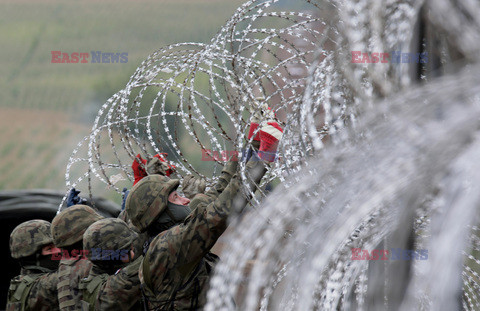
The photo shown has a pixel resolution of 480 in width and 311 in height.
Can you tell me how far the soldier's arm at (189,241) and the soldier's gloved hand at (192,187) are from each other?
2042 mm

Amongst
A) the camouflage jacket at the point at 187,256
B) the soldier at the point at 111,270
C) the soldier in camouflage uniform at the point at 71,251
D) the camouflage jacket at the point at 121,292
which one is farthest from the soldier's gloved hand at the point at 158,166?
the camouflage jacket at the point at 187,256

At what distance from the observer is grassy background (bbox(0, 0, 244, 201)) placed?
10.3 meters

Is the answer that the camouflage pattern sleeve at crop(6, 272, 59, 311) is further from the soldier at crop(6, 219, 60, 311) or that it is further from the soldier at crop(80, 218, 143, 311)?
the soldier at crop(80, 218, 143, 311)

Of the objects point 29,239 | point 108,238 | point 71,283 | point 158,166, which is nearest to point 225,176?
point 108,238

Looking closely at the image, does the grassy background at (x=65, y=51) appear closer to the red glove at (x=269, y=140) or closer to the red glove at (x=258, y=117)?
the red glove at (x=258, y=117)

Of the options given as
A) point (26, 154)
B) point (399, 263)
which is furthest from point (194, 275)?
point (26, 154)

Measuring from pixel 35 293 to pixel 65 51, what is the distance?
572 centimetres

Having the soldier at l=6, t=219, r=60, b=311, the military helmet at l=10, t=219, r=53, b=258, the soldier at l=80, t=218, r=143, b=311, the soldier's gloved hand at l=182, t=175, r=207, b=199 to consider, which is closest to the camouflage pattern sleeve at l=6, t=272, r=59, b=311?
the soldier at l=6, t=219, r=60, b=311

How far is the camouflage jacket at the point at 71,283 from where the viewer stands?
479cm

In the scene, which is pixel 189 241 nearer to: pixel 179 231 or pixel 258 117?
pixel 179 231

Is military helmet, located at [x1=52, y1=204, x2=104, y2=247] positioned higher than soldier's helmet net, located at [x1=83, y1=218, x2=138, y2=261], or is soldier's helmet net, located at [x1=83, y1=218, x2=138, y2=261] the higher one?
soldier's helmet net, located at [x1=83, y1=218, x2=138, y2=261]

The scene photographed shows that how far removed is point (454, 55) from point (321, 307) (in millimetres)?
1071

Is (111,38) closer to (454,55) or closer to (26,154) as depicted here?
(26,154)

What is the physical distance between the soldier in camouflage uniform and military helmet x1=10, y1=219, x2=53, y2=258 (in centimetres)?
60
